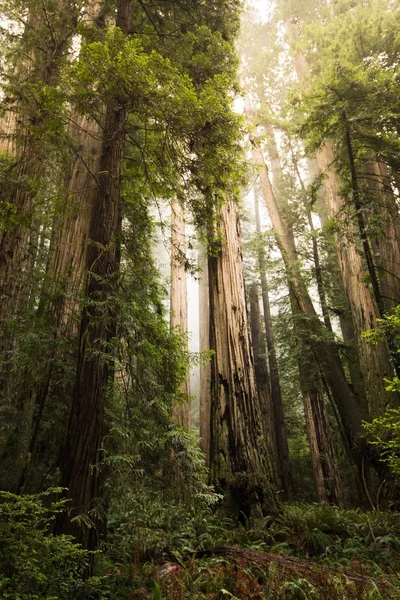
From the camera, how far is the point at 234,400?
571 cm

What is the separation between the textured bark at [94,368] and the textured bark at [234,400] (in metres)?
2.41

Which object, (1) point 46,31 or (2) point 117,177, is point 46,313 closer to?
(2) point 117,177

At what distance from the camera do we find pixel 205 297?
661 inches

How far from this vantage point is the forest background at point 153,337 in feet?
10.4

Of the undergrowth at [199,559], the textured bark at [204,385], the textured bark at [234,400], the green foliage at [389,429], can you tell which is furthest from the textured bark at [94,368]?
the textured bark at [204,385]

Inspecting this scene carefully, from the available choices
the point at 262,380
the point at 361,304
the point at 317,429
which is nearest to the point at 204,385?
the point at 262,380

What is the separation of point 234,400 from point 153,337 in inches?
83.7

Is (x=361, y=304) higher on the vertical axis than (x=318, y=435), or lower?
higher

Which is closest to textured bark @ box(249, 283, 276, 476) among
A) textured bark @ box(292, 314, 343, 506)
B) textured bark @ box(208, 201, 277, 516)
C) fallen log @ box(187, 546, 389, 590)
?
textured bark @ box(292, 314, 343, 506)

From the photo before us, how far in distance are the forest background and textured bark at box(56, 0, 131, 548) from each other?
0.7 inches

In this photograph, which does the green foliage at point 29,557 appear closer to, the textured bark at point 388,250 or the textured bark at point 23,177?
the textured bark at point 23,177

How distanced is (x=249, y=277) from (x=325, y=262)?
5.05m

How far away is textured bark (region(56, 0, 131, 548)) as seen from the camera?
121 inches

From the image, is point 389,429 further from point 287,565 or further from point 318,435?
point 318,435
